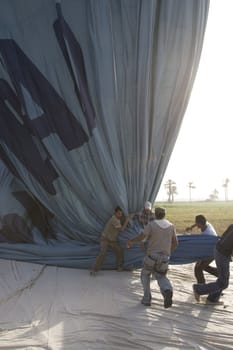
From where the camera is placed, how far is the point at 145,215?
7000 mm

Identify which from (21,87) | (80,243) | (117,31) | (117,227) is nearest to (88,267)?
(80,243)

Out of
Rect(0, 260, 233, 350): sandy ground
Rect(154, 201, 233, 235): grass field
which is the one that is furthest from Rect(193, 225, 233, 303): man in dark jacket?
Rect(154, 201, 233, 235): grass field

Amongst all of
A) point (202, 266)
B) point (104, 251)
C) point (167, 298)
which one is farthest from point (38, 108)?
point (167, 298)

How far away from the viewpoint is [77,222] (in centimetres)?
734

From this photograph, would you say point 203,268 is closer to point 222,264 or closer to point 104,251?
point 222,264

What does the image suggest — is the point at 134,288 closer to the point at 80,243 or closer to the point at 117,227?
the point at 117,227

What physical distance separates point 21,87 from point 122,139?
7.10 feet

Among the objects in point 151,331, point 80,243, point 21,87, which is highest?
point 21,87

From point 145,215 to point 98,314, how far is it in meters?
2.51

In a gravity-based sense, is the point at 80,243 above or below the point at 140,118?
below

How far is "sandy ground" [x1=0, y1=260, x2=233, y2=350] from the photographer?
158 inches

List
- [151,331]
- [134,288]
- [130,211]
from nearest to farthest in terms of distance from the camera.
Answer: [151,331] → [134,288] → [130,211]

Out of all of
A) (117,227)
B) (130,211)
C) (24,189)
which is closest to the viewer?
(117,227)

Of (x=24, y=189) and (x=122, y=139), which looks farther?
(x=24, y=189)
